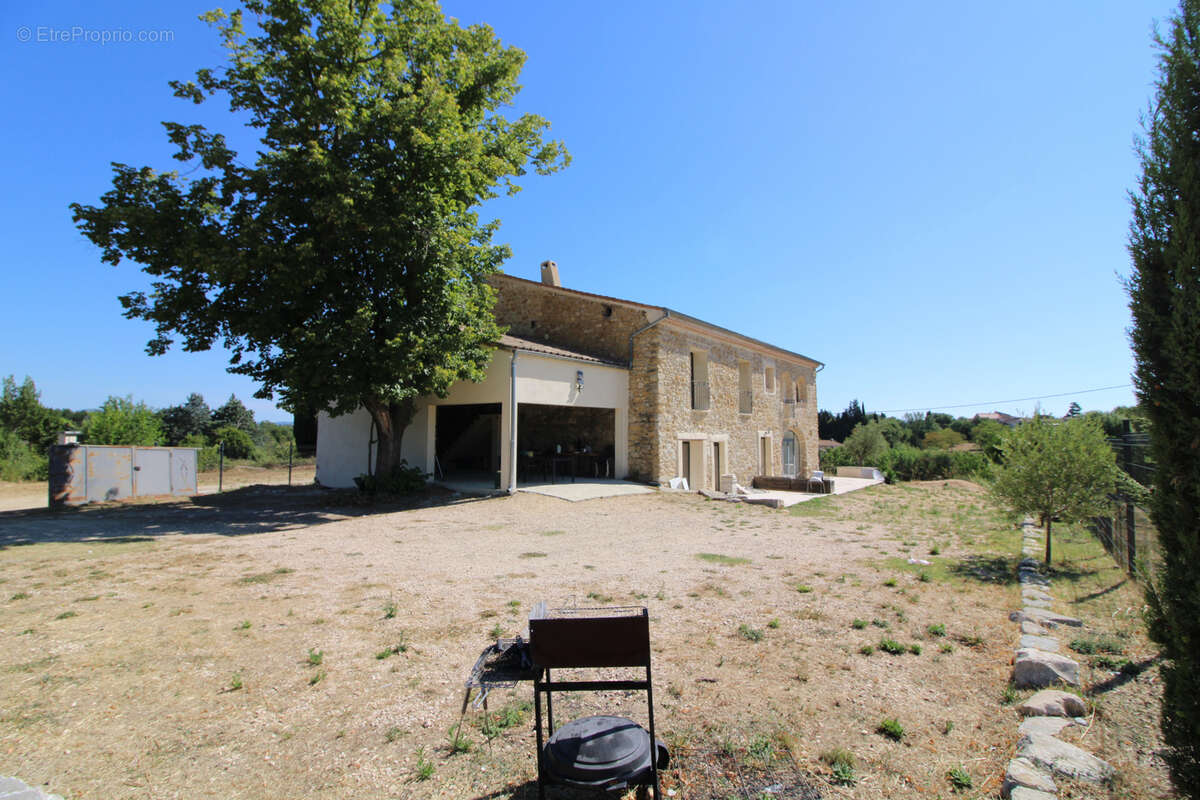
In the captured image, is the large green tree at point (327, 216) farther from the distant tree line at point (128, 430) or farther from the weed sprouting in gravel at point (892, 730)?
the weed sprouting in gravel at point (892, 730)

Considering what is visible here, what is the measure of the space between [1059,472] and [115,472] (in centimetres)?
1892

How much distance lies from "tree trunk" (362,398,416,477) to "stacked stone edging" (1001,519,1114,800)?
41.5 feet

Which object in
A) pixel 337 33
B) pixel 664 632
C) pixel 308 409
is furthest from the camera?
pixel 308 409

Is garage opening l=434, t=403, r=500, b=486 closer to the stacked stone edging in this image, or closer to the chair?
the stacked stone edging

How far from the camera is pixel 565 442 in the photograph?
18859 millimetres

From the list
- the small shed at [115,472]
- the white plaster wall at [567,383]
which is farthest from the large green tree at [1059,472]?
the small shed at [115,472]

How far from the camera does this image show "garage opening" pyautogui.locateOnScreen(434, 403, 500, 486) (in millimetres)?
20405

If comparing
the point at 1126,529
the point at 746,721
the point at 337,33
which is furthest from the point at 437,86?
A: the point at 1126,529

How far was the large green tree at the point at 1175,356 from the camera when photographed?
2344mm

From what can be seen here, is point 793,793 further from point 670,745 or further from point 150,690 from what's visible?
point 150,690

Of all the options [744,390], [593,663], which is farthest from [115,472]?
[744,390]

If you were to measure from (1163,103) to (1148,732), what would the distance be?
10.8ft

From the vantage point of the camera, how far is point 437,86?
12.0 metres

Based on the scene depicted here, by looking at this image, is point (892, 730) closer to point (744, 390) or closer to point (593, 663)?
point (593, 663)
